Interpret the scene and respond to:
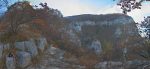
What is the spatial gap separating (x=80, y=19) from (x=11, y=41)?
174ft

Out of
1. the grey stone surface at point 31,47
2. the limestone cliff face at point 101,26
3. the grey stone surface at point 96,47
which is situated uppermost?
the limestone cliff face at point 101,26

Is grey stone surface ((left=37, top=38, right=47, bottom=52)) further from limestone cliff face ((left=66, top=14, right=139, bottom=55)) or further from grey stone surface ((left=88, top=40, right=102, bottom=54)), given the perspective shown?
limestone cliff face ((left=66, top=14, right=139, bottom=55))

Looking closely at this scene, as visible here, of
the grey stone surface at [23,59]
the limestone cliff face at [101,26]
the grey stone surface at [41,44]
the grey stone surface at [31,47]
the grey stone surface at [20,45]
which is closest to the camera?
the grey stone surface at [23,59]

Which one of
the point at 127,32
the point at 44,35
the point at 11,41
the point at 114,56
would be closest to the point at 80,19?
the point at 127,32

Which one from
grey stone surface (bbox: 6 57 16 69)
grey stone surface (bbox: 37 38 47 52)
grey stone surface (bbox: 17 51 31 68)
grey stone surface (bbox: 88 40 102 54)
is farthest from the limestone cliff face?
grey stone surface (bbox: 6 57 16 69)

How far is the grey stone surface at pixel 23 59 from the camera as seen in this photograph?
43781 millimetres

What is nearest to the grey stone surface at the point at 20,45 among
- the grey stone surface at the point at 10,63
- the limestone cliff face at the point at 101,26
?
A: the grey stone surface at the point at 10,63

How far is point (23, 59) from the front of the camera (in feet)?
145

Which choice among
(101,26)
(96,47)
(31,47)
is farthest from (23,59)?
(101,26)

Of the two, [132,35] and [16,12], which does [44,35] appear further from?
[132,35]

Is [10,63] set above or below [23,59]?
below

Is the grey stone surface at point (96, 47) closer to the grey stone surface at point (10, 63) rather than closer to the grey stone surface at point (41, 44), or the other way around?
the grey stone surface at point (41, 44)

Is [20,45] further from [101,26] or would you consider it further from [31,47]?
[101,26]

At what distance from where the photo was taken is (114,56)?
200ft
